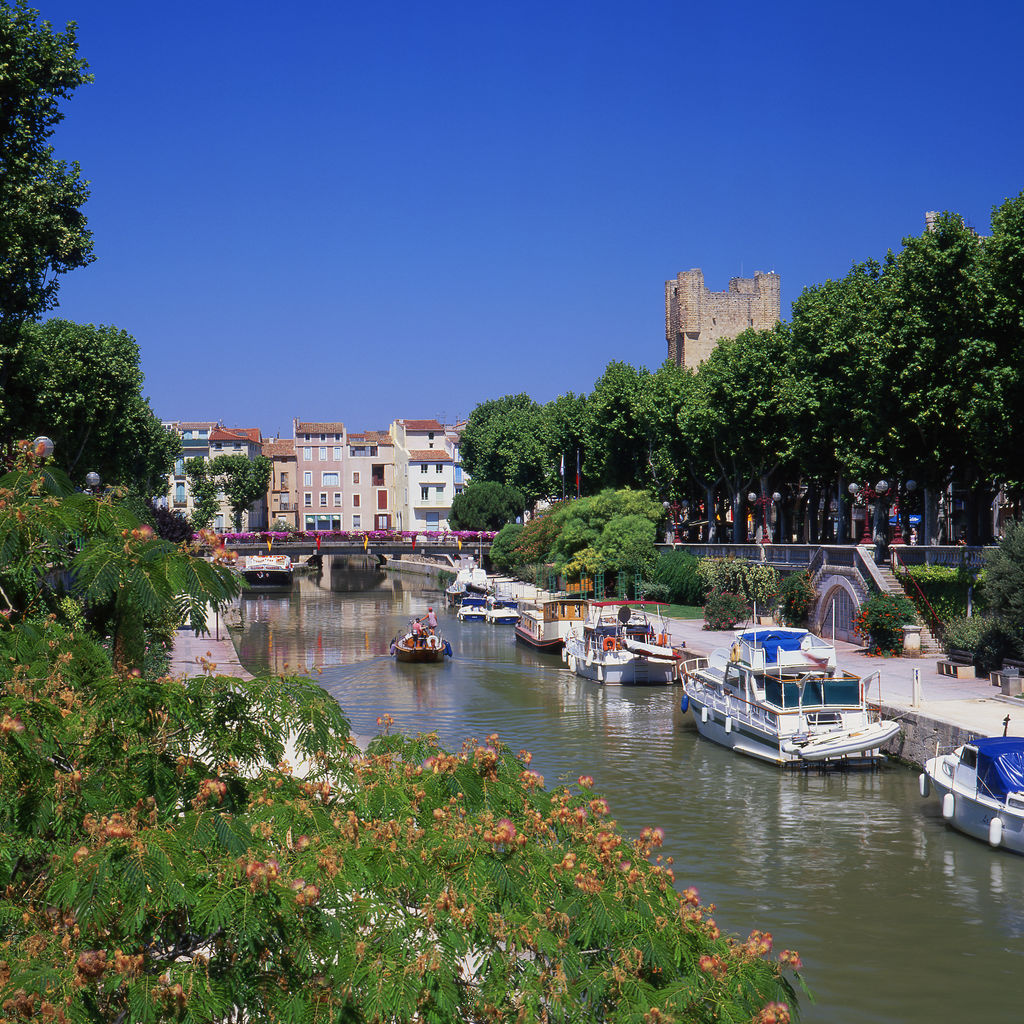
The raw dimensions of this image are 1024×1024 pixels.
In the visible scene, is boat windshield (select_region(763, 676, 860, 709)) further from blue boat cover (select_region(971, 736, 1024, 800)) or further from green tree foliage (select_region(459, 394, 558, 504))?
green tree foliage (select_region(459, 394, 558, 504))

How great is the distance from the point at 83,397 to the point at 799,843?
33.4 meters

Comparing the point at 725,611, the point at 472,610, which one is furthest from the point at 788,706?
the point at 472,610

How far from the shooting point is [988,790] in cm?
2202

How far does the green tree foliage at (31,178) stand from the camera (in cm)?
2691

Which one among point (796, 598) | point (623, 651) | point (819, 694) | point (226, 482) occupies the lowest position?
point (623, 651)

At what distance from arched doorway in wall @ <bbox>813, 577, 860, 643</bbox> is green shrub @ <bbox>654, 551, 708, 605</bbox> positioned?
41.8 ft

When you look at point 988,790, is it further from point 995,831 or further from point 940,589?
point 940,589

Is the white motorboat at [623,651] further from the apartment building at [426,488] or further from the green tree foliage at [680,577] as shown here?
the apartment building at [426,488]

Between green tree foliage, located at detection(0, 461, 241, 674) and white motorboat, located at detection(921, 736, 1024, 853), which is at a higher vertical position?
green tree foliage, located at detection(0, 461, 241, 674)

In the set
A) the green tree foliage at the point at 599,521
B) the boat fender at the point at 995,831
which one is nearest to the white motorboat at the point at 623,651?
the green tree foliage at the point at 599,521

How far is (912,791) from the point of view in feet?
87.1

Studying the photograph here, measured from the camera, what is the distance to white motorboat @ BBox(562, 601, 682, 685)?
43.9m

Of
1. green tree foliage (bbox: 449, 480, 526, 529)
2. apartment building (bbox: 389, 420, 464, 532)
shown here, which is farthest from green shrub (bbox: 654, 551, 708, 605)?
apartment building (bbox: 389, 420, 464, 532)

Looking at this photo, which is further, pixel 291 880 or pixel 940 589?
pixel 940 589
